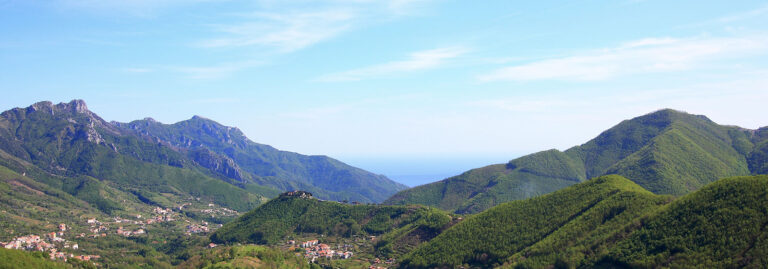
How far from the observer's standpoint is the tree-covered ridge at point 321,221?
158 meters

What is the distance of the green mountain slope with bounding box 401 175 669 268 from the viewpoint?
101 meters

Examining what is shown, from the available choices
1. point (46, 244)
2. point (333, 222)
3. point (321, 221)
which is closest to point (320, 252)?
point (333, 222)

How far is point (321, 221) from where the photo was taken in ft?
548

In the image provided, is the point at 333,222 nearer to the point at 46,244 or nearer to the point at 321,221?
the point at 321,221

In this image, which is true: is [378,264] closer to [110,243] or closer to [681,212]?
[681,212]

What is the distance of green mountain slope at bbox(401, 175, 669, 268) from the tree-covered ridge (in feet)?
72.3

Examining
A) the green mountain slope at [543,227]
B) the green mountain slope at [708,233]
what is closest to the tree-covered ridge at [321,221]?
the green mountain slope at [543,227]

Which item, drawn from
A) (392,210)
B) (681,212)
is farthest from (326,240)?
(681,212)

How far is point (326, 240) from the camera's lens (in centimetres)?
15138

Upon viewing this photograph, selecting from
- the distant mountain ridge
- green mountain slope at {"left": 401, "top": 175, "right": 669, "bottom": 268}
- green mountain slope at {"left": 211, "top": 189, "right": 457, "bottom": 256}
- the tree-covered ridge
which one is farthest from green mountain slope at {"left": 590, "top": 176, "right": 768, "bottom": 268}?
the tree-covered ridge

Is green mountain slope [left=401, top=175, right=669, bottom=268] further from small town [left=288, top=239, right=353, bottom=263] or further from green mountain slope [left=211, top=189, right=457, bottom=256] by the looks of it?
small town [left=288, top=239, right=353, bottom=263]

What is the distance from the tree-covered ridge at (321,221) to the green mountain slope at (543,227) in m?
22.0

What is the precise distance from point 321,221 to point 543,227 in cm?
8249

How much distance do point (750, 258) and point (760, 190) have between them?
61.1 feet
